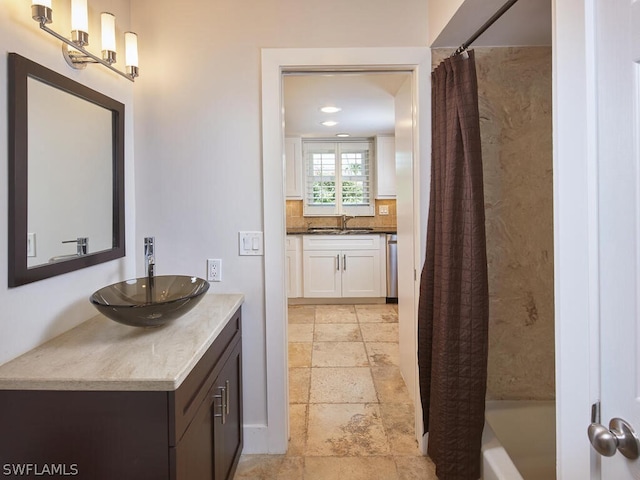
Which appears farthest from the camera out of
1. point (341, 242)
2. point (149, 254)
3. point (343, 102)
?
point (341, 242)

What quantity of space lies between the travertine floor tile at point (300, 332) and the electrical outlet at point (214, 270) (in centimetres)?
188

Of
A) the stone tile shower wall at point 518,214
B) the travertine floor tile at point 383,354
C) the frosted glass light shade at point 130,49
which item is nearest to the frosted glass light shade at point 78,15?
the frosted glass light shade at point 130,49

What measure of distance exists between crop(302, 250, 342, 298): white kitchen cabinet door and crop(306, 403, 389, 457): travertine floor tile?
248 cm

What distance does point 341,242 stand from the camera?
4.92 metres

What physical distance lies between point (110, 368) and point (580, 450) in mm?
1276

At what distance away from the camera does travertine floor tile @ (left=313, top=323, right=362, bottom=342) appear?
3.73 metres

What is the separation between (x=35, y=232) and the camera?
4.30ft

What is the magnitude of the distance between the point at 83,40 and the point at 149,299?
Result: 1047mm

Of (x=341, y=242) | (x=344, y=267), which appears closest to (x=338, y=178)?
(x=341, y=242)

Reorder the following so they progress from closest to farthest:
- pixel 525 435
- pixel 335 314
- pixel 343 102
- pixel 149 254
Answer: pixel 149 254 → pixel 525 435 → pixel 343 102 → pixel 335 314

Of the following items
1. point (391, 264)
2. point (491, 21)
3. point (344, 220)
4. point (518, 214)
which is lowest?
point (391, 264)

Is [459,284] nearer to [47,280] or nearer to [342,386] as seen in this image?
[342,386]

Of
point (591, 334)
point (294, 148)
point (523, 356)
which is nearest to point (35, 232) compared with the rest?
point (591, 334)

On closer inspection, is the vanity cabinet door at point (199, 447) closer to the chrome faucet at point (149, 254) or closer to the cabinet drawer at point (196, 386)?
the cabinet drawer at point (196, 386)
